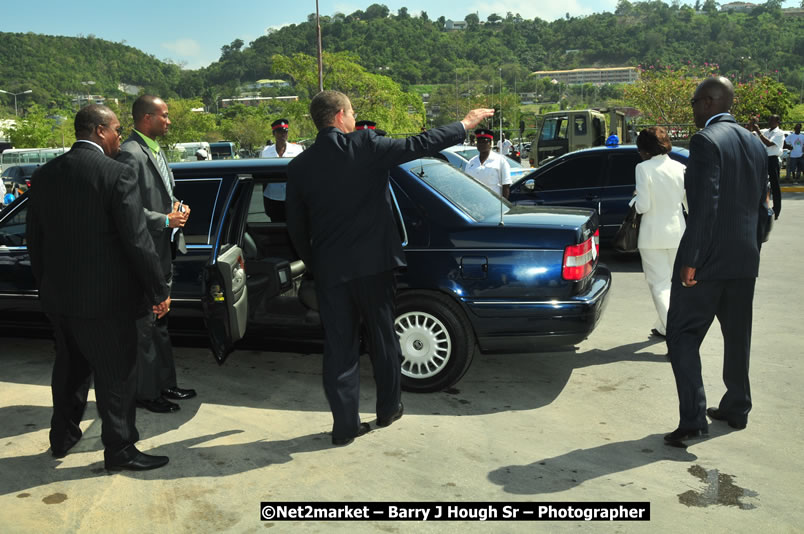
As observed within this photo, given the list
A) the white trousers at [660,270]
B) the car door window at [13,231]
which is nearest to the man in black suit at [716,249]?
the white trousers at [660,270]

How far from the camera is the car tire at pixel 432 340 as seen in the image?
199 inches

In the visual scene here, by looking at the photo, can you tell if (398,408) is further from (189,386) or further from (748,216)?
(748,216)

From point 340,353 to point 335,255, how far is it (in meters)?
0.55

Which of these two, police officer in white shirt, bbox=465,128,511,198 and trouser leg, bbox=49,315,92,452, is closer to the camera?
trouser leg, bbox=49,315,92,452

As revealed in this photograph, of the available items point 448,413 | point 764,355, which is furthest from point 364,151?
point 764,355

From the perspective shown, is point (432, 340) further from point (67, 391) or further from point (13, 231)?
point (13, 231)

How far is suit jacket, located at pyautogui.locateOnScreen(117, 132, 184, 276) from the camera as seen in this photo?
4.53m

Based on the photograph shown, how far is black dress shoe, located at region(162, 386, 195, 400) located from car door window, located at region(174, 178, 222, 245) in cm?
105

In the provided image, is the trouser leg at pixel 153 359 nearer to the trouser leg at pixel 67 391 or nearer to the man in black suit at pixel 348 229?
the trouser leg at pixel 67 391

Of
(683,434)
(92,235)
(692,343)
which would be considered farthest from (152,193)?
(683,434)

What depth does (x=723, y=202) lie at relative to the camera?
13.5 feet

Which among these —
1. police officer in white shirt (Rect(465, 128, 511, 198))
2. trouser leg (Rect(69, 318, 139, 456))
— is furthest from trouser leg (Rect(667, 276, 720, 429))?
police officer in white shirt (Rect(465, 128, 511, 198))

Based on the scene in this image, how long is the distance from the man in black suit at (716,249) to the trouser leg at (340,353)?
1766mm

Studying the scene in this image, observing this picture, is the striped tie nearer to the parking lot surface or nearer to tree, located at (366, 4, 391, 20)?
the parking lot surface
